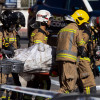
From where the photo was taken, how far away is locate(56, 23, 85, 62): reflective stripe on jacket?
6301 mm

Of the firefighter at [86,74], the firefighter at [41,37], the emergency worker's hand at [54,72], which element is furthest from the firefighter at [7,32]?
the firefighter at [86,74]

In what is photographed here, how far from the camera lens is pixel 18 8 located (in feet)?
114

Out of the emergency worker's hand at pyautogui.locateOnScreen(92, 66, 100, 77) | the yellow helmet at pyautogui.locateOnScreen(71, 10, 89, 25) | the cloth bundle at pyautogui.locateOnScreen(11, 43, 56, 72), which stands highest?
the yellow helmet at pyautogui.locateOnScreen(71, 10, 89, 25)

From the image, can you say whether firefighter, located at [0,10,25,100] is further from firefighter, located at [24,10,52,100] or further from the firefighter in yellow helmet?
the firefighter in yellow helmet

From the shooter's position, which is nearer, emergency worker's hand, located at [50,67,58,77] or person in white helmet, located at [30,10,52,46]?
emergency worker's hand, located at [50,67,58,77]

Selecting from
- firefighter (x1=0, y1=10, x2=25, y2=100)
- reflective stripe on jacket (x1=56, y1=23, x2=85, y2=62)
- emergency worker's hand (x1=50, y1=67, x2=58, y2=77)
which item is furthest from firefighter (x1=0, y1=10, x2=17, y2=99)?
reflective stripe on jacket (x1=56, y1=23, x2=85, y2=62)

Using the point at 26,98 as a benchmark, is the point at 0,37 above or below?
above

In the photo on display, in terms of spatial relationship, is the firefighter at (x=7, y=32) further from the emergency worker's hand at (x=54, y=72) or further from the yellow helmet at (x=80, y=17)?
the yellow helmet at (x=80, y=17)

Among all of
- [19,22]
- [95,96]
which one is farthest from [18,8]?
[95,96]

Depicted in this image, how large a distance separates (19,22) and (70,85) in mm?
1736

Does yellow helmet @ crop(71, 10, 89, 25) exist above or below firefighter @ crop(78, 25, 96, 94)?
above

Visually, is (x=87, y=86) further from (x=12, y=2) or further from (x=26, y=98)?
(x=12, y=2)

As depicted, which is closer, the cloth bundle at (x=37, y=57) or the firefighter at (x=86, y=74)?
the cloth bundle at (x=37, y=57)

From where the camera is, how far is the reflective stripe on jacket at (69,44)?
6.30m
